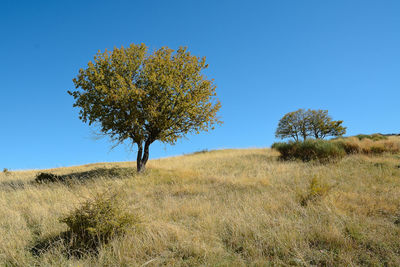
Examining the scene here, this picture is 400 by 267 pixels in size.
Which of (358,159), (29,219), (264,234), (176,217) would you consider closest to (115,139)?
(29,219)

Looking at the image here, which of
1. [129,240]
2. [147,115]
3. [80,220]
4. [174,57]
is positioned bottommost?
[129,240]

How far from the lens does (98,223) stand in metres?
5.44

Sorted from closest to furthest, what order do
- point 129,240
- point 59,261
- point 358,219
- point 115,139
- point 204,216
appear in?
point 59,261, point 129,240, point 358,219, point 204,216, point 115,139

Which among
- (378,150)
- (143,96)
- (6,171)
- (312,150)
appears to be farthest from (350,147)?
(6,171)

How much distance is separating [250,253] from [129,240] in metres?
2.66

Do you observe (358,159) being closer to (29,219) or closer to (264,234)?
(264,234)

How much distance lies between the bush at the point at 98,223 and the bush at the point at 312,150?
15774mm

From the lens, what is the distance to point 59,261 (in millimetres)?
4711

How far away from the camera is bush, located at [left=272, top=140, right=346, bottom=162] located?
18.1 metres

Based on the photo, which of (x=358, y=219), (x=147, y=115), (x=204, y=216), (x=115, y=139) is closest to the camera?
(x=358, y=219)

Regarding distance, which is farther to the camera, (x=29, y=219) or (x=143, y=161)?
(x=143, y=161)

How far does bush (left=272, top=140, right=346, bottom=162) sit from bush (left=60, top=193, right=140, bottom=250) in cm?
1577

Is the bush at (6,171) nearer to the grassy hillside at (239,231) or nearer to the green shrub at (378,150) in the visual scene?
the grassy hillside at (239,231)

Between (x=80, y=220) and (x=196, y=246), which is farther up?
(x=80, y=220)
